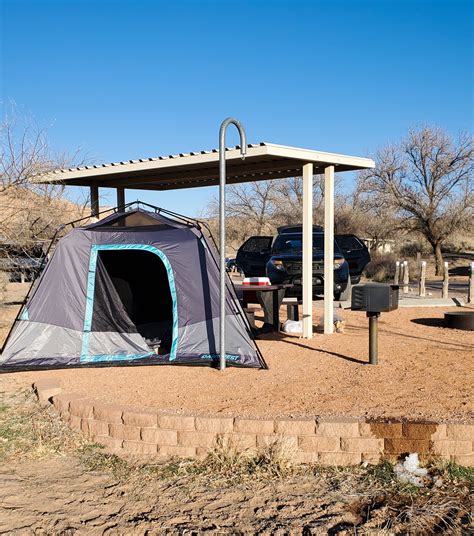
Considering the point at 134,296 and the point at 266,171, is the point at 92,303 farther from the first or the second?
the point at 266,171

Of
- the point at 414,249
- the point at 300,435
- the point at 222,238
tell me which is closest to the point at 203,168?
the point at 222,238

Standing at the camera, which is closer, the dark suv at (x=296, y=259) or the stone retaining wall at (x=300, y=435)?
the stone retaining wall at (x=300, y=435)

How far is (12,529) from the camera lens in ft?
12.2

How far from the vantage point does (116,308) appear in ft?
26.8

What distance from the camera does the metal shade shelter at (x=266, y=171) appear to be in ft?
28.1

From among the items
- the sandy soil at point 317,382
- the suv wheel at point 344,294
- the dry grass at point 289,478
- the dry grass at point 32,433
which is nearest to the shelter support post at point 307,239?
the sandy soil at point 317,382

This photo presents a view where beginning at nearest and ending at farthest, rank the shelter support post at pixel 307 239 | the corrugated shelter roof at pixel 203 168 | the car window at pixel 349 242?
the corrugated shelter roof at pixel 203 168 → the shelter support post at pixel 307 239 → the car window at pixel 349 242

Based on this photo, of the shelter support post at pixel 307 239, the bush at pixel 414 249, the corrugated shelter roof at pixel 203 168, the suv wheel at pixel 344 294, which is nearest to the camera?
the corrugated shelter roof at pixel 203 168

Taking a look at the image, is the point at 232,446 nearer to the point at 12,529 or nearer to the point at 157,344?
the point at 12,529

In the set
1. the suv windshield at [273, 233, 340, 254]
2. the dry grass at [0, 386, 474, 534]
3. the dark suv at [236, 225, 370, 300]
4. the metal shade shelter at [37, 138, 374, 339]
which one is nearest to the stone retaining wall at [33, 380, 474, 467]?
the dry grass at [0, 386, 474, 534]

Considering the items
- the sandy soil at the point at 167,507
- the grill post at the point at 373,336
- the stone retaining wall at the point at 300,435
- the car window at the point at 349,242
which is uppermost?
the car window at the point at 349,242

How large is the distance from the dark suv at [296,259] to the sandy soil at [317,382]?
3724 mm

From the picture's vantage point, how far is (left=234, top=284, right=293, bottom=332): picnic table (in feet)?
30.3

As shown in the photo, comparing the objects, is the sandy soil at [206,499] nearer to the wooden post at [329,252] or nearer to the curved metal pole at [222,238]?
the curved metal pole at [222,238]
